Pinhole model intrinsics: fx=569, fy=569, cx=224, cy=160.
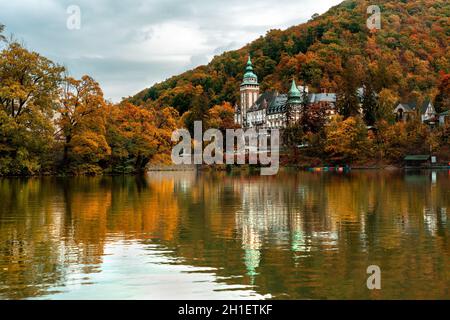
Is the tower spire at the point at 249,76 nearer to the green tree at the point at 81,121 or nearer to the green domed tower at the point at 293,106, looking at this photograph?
the green domed tower at the point at 293,106

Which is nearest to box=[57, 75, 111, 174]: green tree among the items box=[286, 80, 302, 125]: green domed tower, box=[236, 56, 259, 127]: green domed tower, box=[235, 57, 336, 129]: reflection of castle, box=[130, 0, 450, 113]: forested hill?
box=[286, 80, 302, 125]: green domed tower

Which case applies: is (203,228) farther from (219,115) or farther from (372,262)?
(219,115)

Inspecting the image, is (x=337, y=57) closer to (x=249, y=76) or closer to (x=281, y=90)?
(x=281, y=90)

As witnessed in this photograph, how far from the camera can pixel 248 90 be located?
170500 mm

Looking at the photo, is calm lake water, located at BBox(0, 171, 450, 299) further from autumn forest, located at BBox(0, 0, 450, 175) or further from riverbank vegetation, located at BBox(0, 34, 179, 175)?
autumn forest, located at BBox(0, 0, 450, 175)

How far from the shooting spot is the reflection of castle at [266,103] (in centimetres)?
14038

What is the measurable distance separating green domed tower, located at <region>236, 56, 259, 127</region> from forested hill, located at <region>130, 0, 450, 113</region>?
6.67 metres

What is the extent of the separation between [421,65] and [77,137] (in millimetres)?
121008

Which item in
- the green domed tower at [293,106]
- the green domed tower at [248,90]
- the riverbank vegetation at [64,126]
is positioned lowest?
the riverbank vegetation at [64,126]

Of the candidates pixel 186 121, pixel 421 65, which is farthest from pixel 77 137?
pixel 421 65

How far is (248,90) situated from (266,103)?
41.3ft

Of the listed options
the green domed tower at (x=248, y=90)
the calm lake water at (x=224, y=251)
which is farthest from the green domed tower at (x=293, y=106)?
the calm lake water at (x=224, y=251)

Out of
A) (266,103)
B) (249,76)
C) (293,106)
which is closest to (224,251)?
(293,106)

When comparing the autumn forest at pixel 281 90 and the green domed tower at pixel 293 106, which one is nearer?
the autumn forest at pixel 281 90
